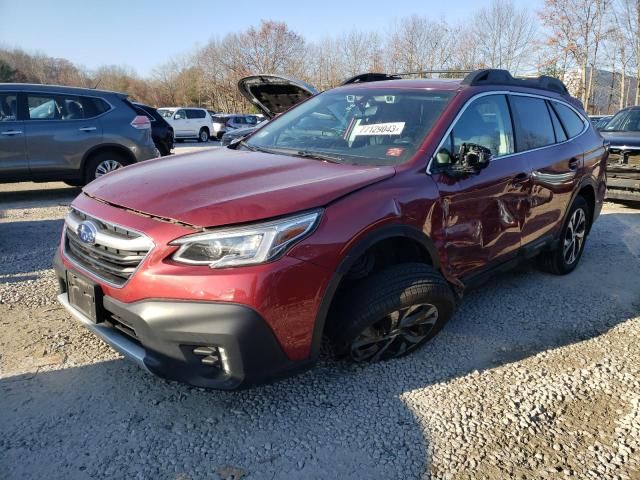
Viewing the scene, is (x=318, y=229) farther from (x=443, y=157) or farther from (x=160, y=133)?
(x=160, y=133)

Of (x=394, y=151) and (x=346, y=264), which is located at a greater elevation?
(x=394, y=151)

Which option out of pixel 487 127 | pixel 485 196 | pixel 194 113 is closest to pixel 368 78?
pixel 487 127

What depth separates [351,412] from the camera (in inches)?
98.6

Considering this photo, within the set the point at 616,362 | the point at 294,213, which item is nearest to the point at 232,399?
the point at 294,213

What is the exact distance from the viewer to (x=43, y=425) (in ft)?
7.65

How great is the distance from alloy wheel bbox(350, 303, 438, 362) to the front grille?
1.20 metres

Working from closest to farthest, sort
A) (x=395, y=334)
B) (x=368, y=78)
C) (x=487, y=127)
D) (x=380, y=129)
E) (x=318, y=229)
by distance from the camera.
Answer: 1. (x=318, y=229)
2. (x=395, y=334)
3. (x=380, y=129)
4. (x=487, y=127)
5. (x=368, y=78)

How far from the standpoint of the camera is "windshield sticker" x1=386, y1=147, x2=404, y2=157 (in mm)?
2883

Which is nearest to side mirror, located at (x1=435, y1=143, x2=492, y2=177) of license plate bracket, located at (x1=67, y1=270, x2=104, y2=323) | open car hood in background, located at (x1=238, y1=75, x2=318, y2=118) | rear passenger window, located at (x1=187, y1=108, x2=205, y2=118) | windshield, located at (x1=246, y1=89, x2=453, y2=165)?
windshield, located at (x1=246, y1=89, x2=453, y2=165)

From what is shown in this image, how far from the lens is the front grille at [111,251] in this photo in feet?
7.20

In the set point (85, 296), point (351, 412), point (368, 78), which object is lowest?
point (351, 412)

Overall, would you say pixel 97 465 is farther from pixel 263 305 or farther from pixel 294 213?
pixel 294 213

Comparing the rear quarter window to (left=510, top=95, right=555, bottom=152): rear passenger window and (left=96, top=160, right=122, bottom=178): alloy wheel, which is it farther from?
(left=510, top=95, right=555, bottom=152): rear passenger window

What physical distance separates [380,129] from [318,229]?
3.80 ft
